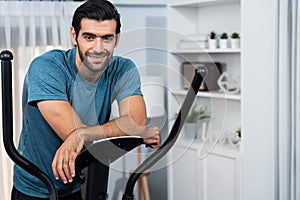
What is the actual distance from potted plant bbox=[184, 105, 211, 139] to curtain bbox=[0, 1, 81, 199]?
1.74 metres

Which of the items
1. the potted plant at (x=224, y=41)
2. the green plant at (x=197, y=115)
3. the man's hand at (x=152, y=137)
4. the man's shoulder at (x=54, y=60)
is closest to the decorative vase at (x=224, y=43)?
the potted plant at (x=224, y=41)

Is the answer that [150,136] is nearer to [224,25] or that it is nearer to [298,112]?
[298,112]

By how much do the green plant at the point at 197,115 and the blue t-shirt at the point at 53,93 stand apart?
0.20m

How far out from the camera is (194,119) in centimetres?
149

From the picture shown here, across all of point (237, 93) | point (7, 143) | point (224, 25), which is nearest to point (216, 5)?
point (224, 25)

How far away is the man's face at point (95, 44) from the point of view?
1.29 metres

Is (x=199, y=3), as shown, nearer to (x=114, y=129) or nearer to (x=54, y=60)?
(x=54, y=60)

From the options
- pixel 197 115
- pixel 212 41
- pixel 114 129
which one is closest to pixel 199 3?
pixel 212 41

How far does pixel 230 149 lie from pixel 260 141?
0.20m

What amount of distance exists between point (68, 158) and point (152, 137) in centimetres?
23

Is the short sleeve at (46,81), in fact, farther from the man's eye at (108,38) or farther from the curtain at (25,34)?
the curtain at (25,34)

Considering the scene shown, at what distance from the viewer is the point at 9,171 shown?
3.05 metres

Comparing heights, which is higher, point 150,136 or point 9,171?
point 150,136

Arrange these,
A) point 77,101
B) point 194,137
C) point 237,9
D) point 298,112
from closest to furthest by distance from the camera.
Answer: point 77,101 < point 194,137 < point 298,112 < point 237,9
